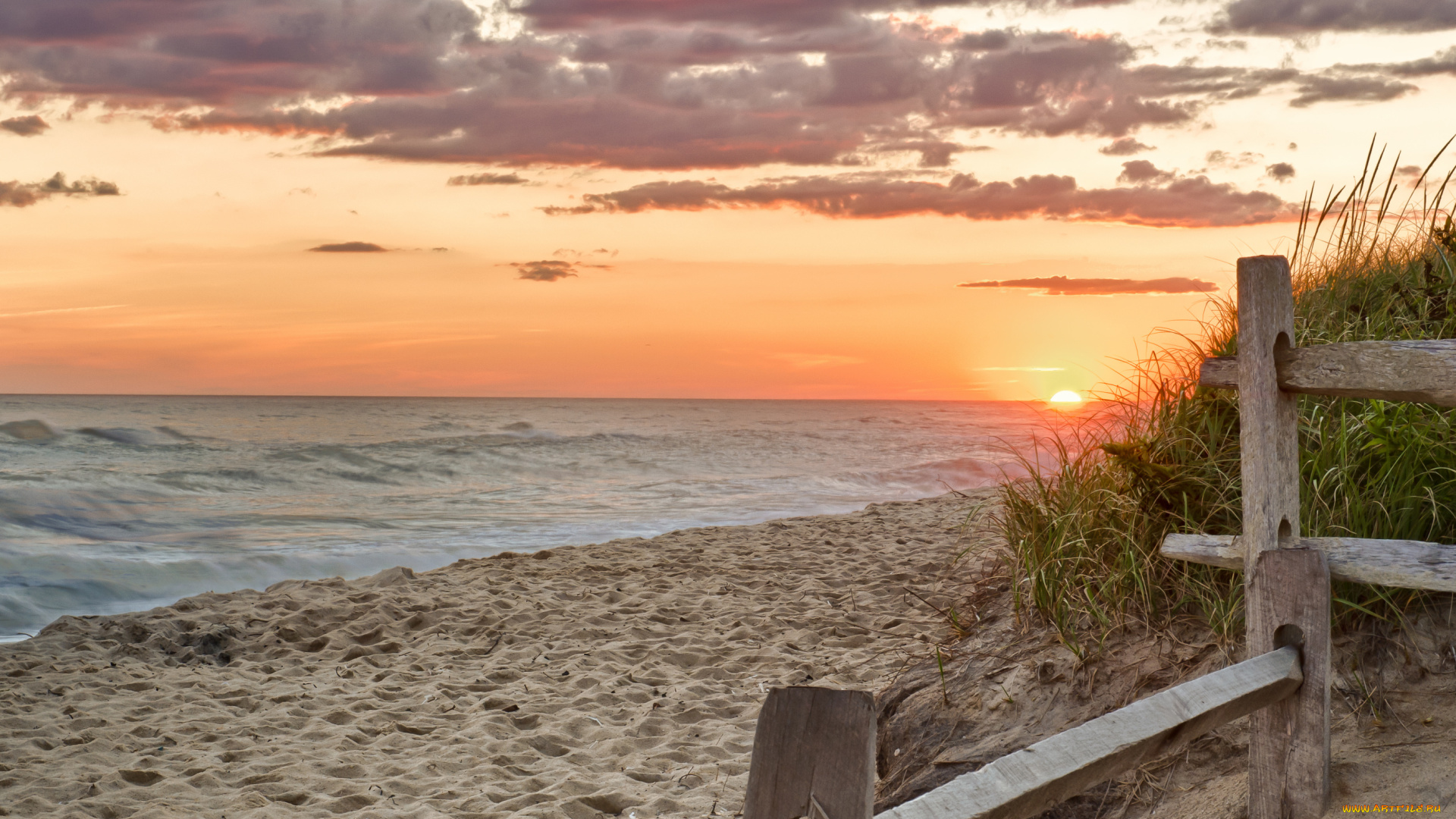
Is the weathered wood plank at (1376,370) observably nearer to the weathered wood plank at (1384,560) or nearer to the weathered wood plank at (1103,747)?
the weathered wood plank at (1384,560)

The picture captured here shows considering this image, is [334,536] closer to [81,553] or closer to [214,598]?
[81,553]

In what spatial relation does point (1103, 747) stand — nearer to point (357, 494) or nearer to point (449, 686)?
point (449, 686)

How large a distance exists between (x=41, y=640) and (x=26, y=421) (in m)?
27.7

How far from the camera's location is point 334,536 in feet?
43.0

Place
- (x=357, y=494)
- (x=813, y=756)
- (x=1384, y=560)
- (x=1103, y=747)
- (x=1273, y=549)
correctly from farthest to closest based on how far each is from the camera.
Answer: (x=357, y=494), (x=1273, y=549), (x=1384, y=560), (x=1103, y=747), (x=813, y=756)

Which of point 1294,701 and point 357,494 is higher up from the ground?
point 1294,701

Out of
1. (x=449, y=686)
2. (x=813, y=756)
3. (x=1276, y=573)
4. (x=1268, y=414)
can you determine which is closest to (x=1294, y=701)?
(x=1276, y=573)

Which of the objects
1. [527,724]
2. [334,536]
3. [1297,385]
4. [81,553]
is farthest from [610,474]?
[1297,385]

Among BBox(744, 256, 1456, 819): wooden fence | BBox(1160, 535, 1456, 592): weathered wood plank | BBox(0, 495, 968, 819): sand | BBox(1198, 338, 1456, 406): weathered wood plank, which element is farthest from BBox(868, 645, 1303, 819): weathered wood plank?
BBox(0, 495, 968, 819): sand

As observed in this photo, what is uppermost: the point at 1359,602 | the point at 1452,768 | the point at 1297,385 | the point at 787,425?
the point at 1297,385

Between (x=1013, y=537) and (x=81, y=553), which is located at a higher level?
(x=1013, y=537)

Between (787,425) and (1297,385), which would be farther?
(787,425)

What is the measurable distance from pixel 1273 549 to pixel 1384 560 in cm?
30

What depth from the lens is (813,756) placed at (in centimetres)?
144
